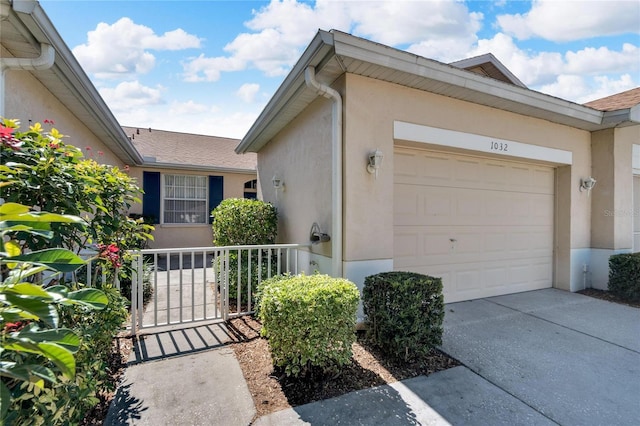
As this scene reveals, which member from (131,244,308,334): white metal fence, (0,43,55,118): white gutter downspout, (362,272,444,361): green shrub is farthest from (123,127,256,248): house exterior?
(362,272,444,361): green shrub

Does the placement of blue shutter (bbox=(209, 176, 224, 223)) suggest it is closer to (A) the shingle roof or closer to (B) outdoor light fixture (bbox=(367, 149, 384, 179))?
(B) outdoor light fixture (bbox=(367, 149, 384, 179))

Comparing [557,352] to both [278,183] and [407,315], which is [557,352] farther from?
[278,183]

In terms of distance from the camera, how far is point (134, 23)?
507 centimetres

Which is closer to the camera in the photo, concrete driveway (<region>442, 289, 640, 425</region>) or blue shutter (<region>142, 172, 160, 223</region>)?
concrete driveway (<region>442, 289, 640, 425</region>)

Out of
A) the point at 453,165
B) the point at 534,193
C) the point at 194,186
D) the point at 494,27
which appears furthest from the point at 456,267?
the point at 194,186

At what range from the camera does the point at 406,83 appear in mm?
4148

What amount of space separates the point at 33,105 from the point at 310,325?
14.3 feet

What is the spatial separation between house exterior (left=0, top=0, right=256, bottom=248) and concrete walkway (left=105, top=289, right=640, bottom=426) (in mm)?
2665

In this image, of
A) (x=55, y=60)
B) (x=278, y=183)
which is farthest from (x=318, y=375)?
(x=55, y=60)

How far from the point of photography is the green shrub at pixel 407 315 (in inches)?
122

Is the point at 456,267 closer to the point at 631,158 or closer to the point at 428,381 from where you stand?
the point at 428,381

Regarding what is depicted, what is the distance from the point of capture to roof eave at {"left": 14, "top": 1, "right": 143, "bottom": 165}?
Answer: 2.73 meters

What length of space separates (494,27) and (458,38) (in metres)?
0.67

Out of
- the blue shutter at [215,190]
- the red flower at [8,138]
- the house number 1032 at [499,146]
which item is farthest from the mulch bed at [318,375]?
the blue shutter at [215,190]
